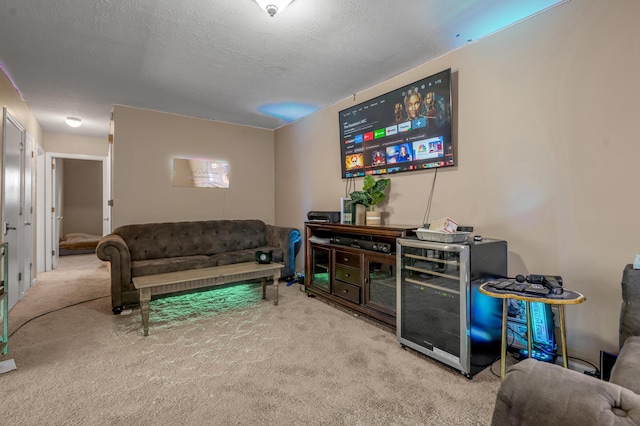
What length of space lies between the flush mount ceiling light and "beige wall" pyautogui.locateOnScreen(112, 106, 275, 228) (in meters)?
3.08

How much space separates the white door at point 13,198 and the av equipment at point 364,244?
3.38 metres

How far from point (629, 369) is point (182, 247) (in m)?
4.24

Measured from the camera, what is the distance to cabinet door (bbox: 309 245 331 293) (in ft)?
11.4

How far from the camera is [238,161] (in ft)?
16.7

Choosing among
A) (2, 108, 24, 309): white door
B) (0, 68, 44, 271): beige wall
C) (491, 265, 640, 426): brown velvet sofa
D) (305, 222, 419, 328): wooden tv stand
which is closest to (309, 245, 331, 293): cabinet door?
(305, 222, 419, 328): wooden tv stand

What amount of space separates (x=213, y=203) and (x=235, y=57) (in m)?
2.59

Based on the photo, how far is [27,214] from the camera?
4.04m

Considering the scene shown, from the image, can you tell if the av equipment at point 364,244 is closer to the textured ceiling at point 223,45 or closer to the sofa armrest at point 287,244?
the sofa armrest at point 287,244

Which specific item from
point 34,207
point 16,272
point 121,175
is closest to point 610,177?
point 121,175

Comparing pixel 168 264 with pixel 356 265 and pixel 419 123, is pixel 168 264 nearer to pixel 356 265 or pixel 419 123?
pixel 356 265

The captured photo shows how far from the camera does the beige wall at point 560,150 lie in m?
1.85

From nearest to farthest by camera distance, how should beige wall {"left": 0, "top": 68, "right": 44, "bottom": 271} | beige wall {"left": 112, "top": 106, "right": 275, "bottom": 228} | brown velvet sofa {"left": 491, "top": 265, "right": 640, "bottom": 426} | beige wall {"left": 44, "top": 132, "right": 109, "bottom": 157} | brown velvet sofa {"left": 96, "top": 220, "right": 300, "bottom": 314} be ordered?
brown velvet sofa {"left": 491, "top": 265, "right": 640, "bottom": 426}, beige wall {"left": 0, "top": 68, "right": 44, "bottom": 271}, brown velvet sofa {"left": 96, "top": 220, "right": 300, "bottom": 314}, beige wall {"left": 112, "top": 106, "right": 275, "bottom": 228}, beige wall {"left": 44, "top": 132, "right": 109, "bottom": 157}

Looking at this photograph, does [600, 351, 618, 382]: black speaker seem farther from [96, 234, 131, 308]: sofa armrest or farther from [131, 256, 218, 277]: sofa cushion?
[96, 234, 131, 308]: sofa armrest

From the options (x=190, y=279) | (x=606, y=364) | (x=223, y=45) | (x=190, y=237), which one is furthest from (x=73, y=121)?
(x=606, y=364)
